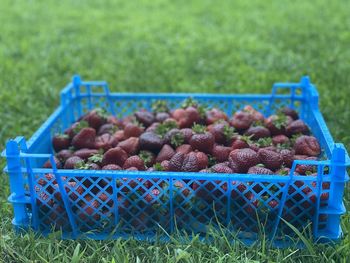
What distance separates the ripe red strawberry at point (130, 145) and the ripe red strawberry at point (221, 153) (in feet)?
1.49

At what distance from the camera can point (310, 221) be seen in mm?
2641

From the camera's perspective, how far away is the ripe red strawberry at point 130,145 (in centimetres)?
315

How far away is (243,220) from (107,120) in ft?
4.44

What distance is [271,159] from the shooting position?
2834 millimetres

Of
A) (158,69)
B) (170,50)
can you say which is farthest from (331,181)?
(170,50)

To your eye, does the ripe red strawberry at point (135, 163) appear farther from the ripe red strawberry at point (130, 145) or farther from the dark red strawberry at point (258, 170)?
the dark red strawberry at point (258, 170)

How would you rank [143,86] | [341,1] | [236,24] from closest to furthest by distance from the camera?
[143,86] < [236,24] < [341,1]

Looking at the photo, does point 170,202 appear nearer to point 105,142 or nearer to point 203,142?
point 203,142

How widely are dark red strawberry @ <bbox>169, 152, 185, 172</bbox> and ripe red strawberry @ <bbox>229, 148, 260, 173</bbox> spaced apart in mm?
252

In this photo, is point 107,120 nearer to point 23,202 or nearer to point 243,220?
point 23,202

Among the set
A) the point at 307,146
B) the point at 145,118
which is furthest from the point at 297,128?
the point at 145,118

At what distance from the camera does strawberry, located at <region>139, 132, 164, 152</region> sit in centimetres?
314

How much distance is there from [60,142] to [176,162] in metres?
0.87

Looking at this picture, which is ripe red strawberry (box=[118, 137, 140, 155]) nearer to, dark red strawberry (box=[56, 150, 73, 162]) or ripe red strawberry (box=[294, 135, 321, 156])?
dark red strawberry (box=[56, 150, 73, 162])
